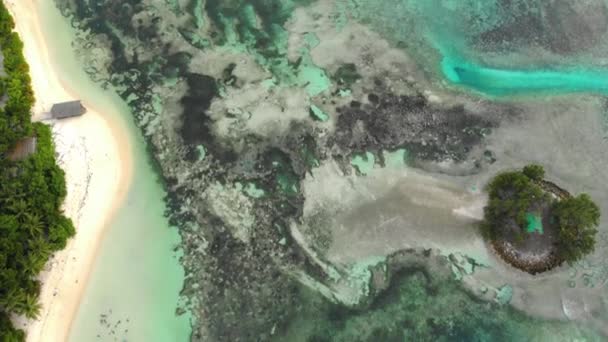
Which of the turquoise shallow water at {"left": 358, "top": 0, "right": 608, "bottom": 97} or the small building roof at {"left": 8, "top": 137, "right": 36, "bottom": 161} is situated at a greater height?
the turquoise shallow water at {"left": 358, "top": 0, "right": 608, "bottom": 97}

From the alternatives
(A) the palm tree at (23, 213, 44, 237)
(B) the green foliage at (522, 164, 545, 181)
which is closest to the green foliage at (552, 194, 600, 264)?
(B) the green foliage at (522, 164, 545, 181)

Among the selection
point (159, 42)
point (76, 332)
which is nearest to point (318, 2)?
point (159, 42)

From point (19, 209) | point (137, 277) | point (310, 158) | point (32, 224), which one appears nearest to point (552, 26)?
point (310, 158)

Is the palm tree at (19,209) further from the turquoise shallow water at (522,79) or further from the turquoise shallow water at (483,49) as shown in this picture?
the turquoise shallow water at (522,79)

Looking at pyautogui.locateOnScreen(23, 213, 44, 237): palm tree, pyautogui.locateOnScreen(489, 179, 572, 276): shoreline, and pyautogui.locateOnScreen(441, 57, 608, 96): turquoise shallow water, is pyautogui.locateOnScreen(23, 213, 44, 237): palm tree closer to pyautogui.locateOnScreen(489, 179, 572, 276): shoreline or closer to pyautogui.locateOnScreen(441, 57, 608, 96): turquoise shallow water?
pyautogui.locateOnScreen(489, 179, 572, 276): shoreline

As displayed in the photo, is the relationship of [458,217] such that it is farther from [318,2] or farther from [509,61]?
[318,2]

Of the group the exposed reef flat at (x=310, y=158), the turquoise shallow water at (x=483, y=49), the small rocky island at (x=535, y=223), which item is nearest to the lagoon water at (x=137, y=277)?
the exposed reef flat at (x=310, y=158)
